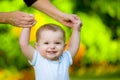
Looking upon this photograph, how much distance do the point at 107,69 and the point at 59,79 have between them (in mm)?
3804

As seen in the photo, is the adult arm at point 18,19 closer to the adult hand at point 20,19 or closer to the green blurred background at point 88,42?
the adult hand at point 20,19

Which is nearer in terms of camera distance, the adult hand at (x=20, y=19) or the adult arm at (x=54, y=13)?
the adult hand at (x=20, y=19)

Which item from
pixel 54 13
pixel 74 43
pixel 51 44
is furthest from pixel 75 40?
pixel 54 13

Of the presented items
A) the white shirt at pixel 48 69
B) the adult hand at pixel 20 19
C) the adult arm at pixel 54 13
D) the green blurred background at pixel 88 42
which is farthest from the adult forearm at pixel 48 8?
the green blurred background at pixel 88 42

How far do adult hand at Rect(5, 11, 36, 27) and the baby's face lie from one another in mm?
171

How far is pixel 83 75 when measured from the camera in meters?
8.90

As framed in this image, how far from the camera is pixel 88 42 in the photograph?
8.73 m

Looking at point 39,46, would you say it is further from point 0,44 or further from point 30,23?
point 0,44

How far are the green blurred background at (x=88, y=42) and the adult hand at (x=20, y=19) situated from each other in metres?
2.61

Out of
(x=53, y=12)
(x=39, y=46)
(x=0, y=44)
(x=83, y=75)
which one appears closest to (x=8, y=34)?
(x=0, y=44)

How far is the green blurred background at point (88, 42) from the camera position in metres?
8.38

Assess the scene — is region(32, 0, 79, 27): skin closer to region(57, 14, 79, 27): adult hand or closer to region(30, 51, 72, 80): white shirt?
region(57, 14, 79, 27): adult hand

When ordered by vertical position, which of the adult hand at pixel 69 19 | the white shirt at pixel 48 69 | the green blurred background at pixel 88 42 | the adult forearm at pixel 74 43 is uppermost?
the adult hand at pixel 69 19

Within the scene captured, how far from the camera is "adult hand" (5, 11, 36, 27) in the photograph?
207 inches
